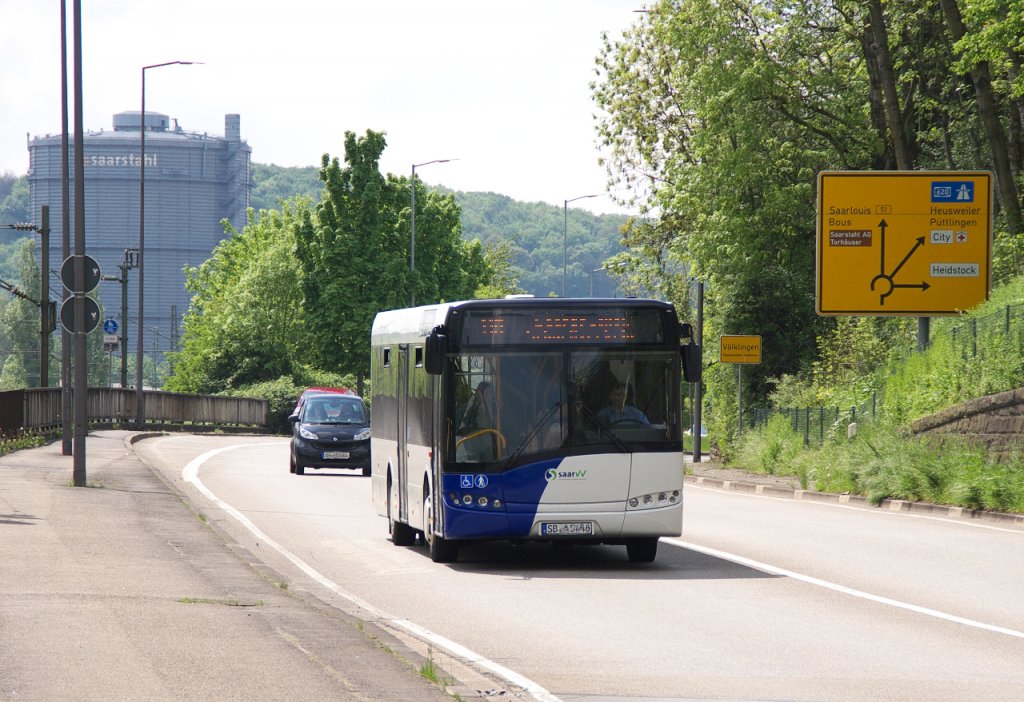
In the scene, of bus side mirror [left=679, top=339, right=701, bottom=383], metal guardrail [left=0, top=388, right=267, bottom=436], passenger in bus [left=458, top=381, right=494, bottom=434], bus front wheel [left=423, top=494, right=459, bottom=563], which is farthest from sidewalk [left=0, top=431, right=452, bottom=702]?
metal guardrail [left=0, top=388, right=267, bottom=436]

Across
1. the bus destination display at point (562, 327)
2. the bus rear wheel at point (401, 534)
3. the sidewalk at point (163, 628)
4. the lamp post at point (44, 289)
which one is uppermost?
the lamp post at point (44, 289)

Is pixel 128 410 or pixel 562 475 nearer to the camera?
pixel 562 475

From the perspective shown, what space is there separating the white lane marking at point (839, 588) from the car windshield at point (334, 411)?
1553cm

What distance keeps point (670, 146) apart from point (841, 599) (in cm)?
4080

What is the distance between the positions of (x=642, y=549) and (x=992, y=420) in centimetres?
1062

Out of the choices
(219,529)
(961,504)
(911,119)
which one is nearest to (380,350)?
(219,529)

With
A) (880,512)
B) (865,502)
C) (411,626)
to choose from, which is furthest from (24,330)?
(411,626)

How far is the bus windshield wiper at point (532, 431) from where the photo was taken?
1458 cm

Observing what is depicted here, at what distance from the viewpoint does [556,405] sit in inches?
579

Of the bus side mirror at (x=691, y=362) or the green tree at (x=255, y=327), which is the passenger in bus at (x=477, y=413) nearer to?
the bus side mirror at (x=691, y=362)

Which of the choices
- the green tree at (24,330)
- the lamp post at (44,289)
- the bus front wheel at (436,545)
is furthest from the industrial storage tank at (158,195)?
the bus front wheel at (436,545)

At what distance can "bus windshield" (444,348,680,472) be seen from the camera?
14602mm

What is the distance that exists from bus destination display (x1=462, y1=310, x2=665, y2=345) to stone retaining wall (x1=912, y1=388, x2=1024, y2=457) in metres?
10.3

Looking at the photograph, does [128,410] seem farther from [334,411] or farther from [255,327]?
[255,327]
